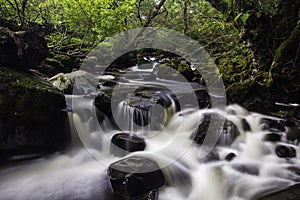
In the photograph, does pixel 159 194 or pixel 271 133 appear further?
pixel 271 133

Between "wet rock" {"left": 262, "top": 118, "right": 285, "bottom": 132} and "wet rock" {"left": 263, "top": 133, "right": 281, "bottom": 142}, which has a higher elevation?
"wet rock" {"left": 262, "top": 118, "right": 285, "bottom": 132}

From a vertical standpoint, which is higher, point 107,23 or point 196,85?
point 107,23

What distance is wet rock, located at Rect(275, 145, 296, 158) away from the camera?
4082mm

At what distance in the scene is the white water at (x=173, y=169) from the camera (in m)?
3.47

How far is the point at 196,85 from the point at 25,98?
527 centimetres

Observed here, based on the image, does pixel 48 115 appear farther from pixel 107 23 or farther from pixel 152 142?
pixel 107 23

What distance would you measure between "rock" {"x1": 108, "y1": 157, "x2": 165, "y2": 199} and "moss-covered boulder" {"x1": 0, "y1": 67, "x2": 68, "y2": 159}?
1.92 meters

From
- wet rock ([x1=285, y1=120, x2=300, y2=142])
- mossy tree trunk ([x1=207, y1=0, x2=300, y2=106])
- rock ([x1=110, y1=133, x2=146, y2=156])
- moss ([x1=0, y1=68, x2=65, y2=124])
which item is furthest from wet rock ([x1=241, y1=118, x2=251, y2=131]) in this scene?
moss ([x1=0, y1=68, x2=65, y2=124])

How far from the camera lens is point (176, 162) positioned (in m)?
4.13

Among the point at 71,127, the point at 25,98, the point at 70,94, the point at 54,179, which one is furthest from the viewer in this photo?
the point at 70,94

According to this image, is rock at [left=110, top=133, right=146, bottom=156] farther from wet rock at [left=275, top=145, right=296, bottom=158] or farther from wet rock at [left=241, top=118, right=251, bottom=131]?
wet rock at [left=275, top=145, right=296, bottom=158]

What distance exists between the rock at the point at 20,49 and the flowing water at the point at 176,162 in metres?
1.70

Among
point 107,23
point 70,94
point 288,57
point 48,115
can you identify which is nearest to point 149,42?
point 107,23

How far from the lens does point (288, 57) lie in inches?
220
